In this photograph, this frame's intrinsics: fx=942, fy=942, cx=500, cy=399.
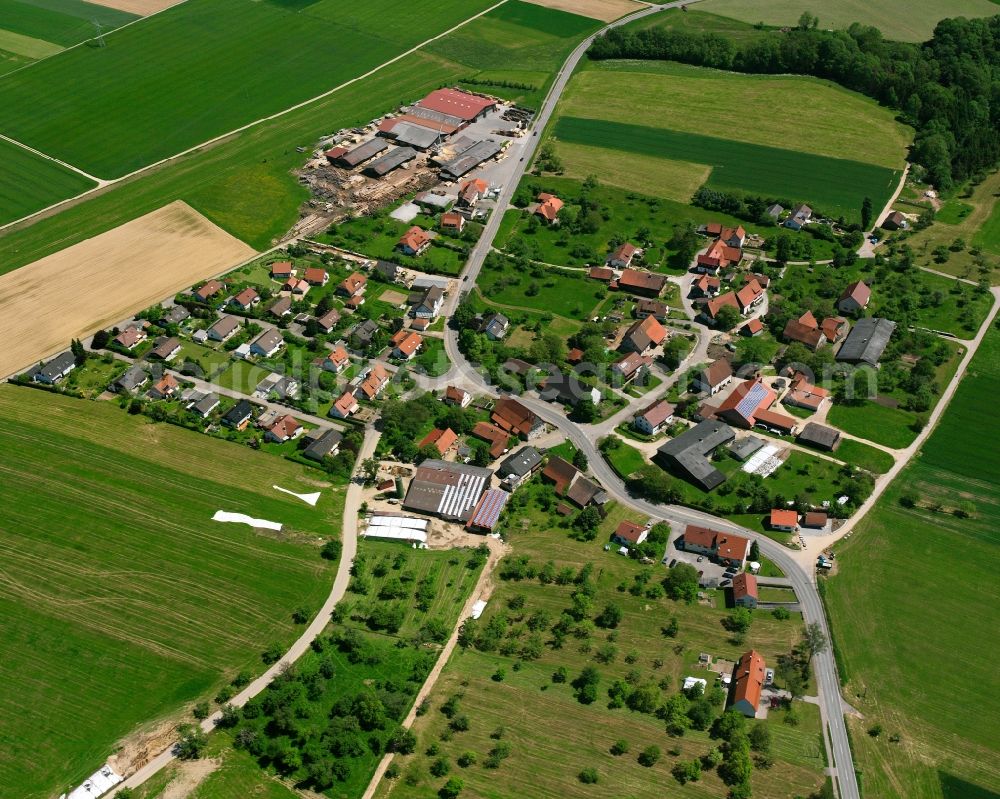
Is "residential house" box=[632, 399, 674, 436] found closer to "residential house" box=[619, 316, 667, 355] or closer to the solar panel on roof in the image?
the solar panel on roof

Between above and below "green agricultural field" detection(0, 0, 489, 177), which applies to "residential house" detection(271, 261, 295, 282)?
below

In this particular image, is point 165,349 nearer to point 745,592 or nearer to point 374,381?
point 374,381

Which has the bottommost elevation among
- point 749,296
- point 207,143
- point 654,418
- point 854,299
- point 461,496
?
point 461,496

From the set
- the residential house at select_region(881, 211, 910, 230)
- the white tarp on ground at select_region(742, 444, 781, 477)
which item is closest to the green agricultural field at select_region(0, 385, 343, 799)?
the white tarp on ground at select_region(742, 444, 781, 477)

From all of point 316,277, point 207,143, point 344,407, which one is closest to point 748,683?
point 344,407

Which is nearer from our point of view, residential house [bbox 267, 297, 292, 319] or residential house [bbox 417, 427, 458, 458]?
residential house [bbox 417, 427, 458, 458]

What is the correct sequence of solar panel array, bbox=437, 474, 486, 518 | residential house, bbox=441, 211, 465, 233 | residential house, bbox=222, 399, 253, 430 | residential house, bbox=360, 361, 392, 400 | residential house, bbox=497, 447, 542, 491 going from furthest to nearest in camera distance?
1. residential house, bbox=441, 211, 465, 233
2. residential house, bbox=360, 361, 392, 400
3. residential house, bbox=222, 399, 253, 430
4. residential house, bbox=497, 447, 542, 491
5. solar panel array, bbox=437, 474, 486, 518
